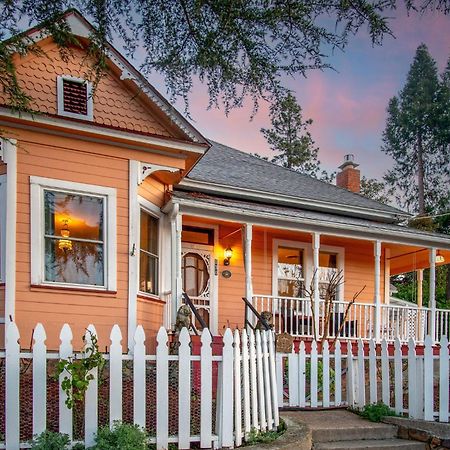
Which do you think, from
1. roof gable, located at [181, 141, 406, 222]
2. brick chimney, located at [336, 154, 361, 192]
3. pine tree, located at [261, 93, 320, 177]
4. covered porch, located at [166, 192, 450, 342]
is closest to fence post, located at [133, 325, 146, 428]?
covered porch, located at [166, 192, 450, 342]

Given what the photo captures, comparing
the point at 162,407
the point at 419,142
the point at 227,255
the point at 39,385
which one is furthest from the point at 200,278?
the point at 419,142

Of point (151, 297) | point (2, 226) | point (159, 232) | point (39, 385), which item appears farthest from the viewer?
point (159, 232)

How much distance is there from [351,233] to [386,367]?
6118 mm

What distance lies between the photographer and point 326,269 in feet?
50.9

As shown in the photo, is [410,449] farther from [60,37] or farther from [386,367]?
[60,37]

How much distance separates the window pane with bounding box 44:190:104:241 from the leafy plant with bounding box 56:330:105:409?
4.12 metres

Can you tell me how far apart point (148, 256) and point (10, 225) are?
9.29ft

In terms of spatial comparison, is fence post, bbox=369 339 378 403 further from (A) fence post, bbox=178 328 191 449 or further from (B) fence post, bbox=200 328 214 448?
(A) fence post, bbox=178 328 191 449

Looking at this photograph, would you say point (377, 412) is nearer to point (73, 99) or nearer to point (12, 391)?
point (12, 391)

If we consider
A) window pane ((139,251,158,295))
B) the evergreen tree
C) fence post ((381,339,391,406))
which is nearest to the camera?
fence post ((381,339,391,406))

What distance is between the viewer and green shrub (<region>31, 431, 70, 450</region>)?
4949 millimetres

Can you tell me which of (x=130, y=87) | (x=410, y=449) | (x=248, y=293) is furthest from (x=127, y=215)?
(x=410, y=449)

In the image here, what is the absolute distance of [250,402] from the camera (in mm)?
6250

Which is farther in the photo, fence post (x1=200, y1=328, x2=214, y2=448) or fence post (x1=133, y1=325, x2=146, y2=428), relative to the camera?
fence post (x1=200, y1=328, x2=214, y2=448)
